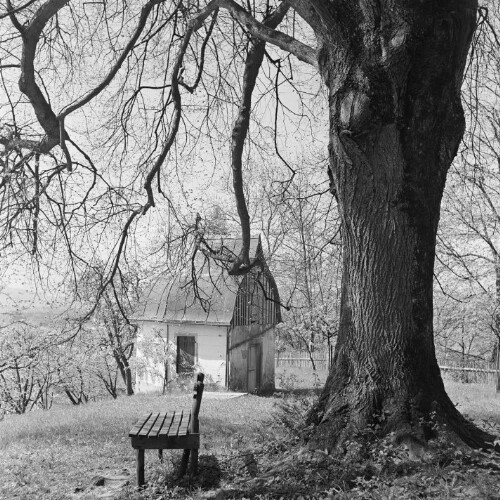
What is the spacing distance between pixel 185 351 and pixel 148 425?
20549mm

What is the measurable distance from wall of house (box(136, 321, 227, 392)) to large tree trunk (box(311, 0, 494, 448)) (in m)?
20.5

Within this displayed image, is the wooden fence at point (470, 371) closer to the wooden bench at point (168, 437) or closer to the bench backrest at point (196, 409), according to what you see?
the bench backrest at point (196, 409)

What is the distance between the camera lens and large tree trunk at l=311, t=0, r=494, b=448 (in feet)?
16.9

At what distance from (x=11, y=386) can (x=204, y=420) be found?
21.9 meters

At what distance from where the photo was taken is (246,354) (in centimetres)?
2686

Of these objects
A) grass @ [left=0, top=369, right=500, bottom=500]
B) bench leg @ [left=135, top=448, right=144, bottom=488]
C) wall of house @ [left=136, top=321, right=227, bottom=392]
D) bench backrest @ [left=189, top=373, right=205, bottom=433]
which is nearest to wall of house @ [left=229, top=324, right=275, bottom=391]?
wall of house @ [left=136, top=321, right=227, bottom=392]

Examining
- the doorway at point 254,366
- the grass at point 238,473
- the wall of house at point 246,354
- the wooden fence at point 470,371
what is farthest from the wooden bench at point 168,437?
the doorway at point 254,366

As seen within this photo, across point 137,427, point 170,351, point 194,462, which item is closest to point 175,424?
point 137,427

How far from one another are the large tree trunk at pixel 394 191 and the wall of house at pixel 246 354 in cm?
2071

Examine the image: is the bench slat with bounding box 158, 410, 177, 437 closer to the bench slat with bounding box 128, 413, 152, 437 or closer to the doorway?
the bench slat with bounding box 128, 413, 152, 437

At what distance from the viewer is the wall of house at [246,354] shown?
25766mm

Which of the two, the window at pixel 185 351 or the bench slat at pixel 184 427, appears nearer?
the bench slat at pixel 184 427

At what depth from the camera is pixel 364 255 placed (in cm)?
Answer: 530

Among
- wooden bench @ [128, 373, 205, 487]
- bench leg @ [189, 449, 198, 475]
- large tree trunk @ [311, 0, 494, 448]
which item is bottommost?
bench leg @ [189, 449, 198, 475]
